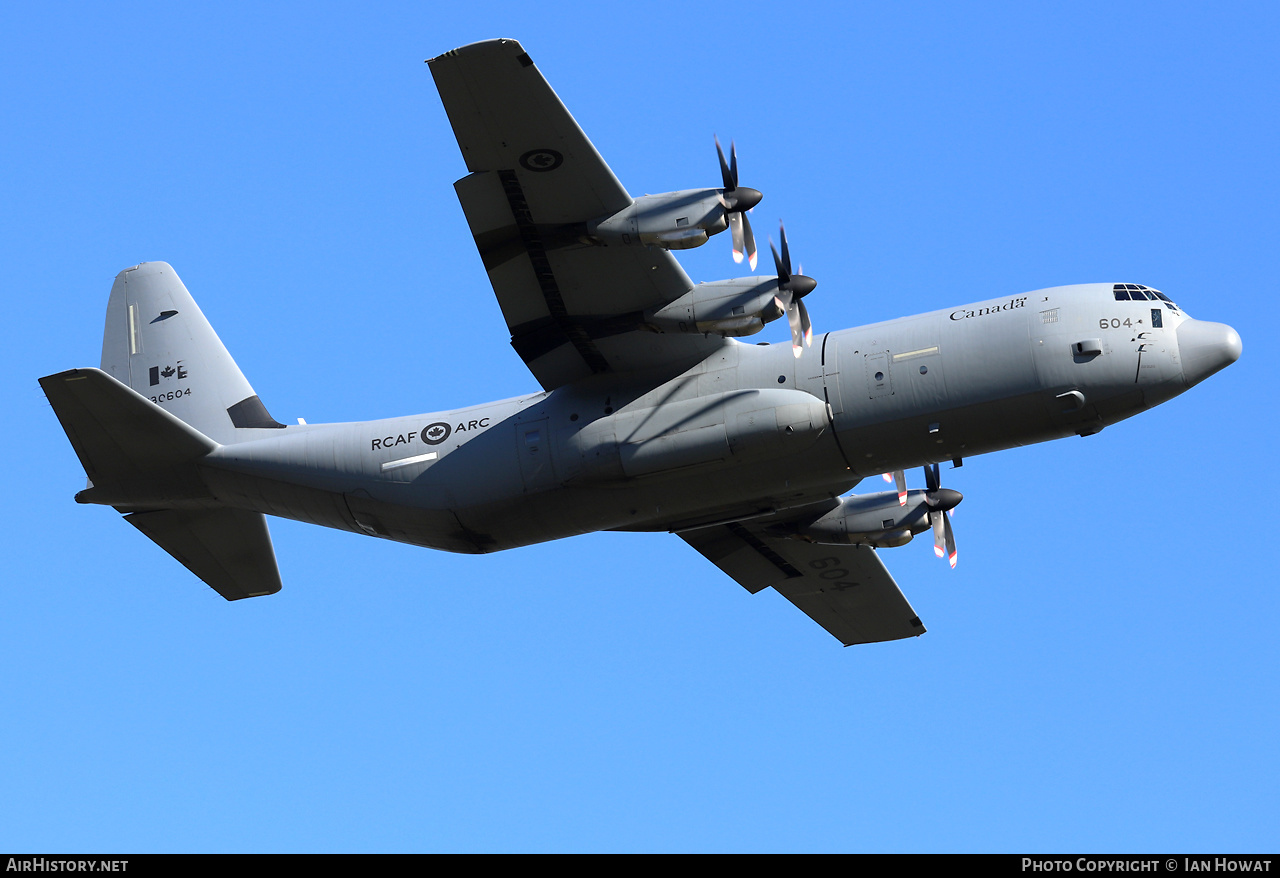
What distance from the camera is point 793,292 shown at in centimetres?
2181

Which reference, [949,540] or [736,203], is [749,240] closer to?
[736,203]

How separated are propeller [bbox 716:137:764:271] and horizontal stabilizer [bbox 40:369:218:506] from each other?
428 inches

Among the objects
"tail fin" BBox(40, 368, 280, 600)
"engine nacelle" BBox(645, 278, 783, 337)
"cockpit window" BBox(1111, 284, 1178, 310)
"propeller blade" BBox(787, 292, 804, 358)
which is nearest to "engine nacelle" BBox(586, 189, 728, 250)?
"engine nacelle" BBox(645, 278, 783, 337)

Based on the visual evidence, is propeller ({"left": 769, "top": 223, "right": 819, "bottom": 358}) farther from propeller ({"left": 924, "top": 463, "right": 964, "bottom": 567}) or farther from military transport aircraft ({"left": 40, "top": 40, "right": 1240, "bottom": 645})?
propeller ({"left": 924, "top": 463, "right": 964, "bottom": 567})

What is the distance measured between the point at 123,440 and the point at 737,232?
12.0m

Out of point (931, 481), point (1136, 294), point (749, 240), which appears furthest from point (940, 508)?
point (749, 240)

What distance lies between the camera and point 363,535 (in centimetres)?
2586

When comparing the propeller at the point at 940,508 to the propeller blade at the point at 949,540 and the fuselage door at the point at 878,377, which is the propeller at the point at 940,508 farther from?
the fuselage door at the point at 878,377

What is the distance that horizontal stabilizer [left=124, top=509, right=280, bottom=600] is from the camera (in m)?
26.5

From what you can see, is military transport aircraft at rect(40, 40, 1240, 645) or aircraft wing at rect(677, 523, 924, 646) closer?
military transport aircraft at rect(40, 40, 1240, 645)

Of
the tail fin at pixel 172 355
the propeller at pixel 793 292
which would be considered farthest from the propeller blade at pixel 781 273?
the tail fin at pixel 172 355

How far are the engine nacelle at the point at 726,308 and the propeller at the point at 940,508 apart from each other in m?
6.75

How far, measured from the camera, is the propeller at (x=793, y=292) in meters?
21.8
